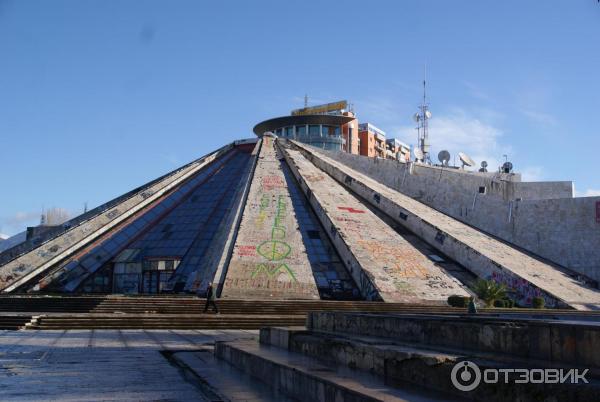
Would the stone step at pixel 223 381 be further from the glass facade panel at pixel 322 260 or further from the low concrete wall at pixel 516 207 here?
the low concrete wall at pixel 516 207

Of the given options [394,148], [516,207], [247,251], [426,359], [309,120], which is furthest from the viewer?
[394,148]

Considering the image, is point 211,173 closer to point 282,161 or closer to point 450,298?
point 282,161

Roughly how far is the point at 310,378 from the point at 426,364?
1.33m

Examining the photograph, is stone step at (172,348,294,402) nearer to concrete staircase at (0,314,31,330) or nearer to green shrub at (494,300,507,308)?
concrete staircase at (0,314,31,330)

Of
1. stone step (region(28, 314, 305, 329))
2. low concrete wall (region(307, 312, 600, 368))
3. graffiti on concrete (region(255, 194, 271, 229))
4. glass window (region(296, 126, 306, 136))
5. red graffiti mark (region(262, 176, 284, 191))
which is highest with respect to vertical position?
glass window (region(296, 126, 306, 136))

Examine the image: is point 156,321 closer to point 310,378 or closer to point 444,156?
point 310,378

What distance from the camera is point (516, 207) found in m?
33.5

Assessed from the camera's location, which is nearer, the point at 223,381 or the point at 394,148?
the point at 223,381

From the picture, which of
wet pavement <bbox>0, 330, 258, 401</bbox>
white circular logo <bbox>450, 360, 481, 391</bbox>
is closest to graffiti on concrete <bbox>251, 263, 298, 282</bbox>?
wet pavement <bbox>0, 330, 258, 401</bbox>

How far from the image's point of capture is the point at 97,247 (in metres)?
30.8

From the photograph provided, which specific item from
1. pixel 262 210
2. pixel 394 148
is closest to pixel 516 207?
pixel 262 210

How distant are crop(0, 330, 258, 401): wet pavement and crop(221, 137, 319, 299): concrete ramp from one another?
30.7 feet

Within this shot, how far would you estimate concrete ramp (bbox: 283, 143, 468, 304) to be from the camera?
24.0m

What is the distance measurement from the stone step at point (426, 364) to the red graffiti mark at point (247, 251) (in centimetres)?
1772
